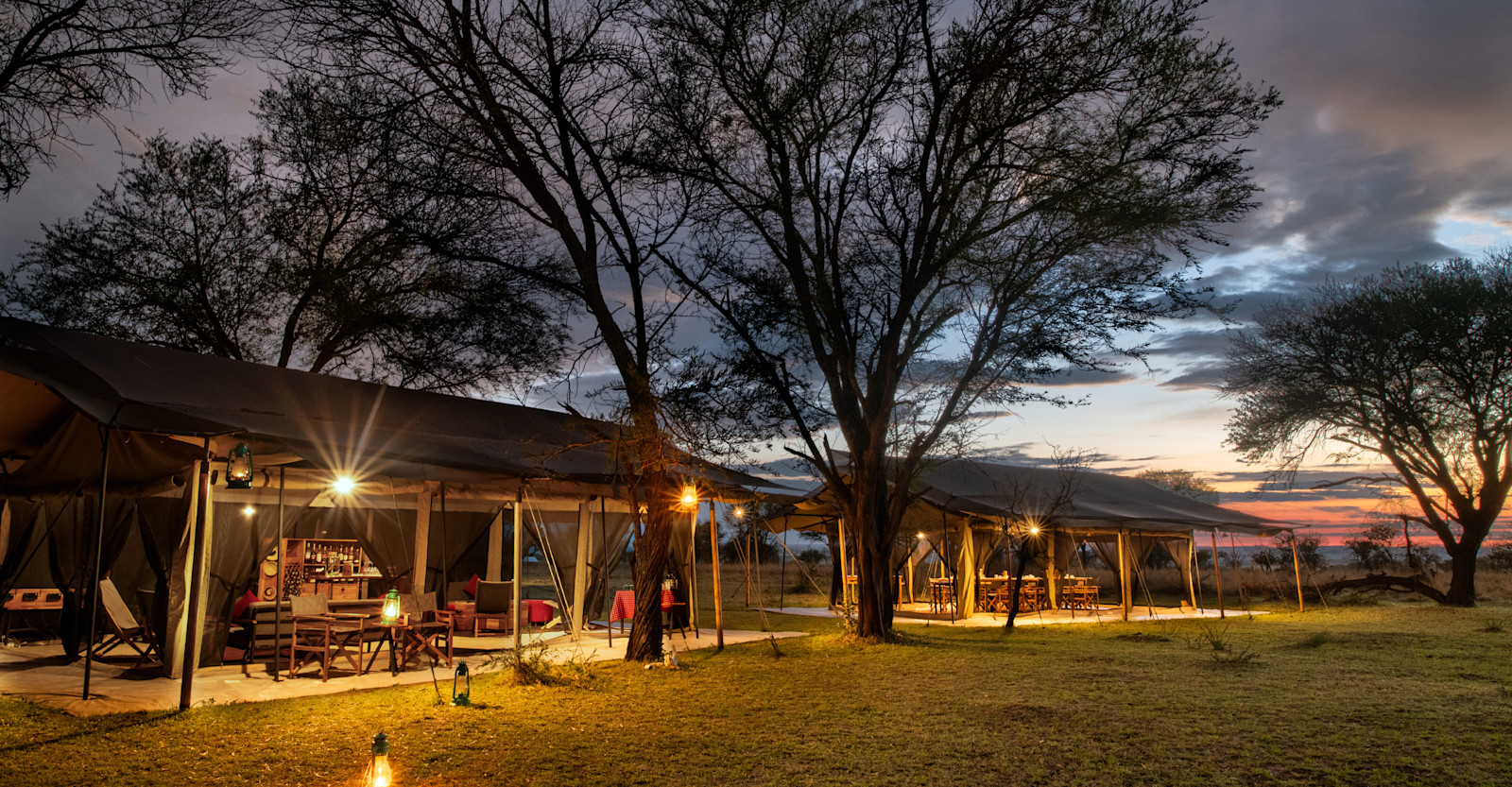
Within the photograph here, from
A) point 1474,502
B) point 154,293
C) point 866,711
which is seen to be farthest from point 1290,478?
point 154,293

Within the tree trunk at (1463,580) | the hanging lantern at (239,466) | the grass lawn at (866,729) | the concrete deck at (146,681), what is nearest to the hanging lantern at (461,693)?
the grass lawn at (866,729)

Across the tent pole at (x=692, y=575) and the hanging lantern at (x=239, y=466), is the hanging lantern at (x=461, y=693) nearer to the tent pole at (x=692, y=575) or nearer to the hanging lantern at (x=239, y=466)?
the hanging lantern at (x=239, y=466)

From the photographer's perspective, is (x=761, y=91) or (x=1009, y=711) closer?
(x=1009, y=711)

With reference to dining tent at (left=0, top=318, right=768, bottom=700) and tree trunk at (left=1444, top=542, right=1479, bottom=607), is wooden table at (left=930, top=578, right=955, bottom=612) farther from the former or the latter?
tree trunk at (left=1444, top=542, right=1479, bottom=607)

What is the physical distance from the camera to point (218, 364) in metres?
10.5

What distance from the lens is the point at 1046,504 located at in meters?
16.7

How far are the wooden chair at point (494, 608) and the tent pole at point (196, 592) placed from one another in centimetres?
494

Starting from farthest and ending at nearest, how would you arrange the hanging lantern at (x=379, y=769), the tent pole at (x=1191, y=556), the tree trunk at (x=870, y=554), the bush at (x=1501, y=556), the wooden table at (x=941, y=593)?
the bush at (x=1501, y=556), the tent pole at (x=1191, y=556), the wooden table at (x=941, y=593), the tree trunk at (x=870, y=554), the hanging lantern at (x=379, y=769)

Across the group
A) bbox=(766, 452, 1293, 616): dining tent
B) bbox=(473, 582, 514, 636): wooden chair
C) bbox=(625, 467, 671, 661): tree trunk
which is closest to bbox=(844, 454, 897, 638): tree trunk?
bbox=(766, 452, 1293, 616): dining tent

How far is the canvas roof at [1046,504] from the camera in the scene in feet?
49.5

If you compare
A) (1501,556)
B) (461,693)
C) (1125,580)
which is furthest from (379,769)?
(1501,556)

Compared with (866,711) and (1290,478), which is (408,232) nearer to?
(866,711)

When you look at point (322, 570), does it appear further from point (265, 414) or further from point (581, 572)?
point (581, 572)

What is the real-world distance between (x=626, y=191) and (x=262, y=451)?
15.2ft
